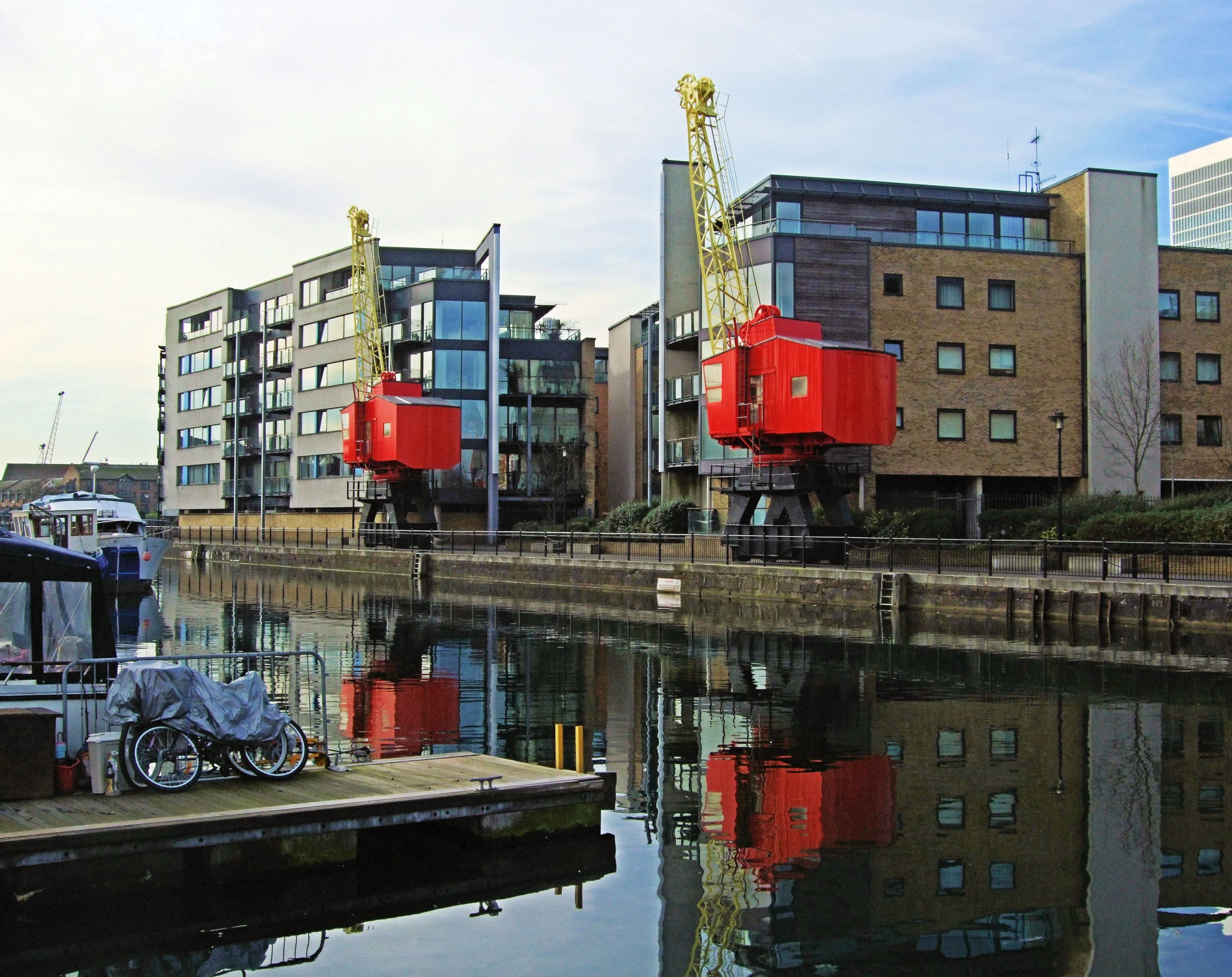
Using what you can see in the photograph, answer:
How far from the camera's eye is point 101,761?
10.1 meters

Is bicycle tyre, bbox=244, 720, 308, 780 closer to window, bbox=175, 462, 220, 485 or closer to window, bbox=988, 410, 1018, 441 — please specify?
window, bbox=988, 410, 1018, 441

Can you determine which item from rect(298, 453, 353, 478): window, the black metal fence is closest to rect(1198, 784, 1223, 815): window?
the black metal fence

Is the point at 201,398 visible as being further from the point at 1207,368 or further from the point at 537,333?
the point at 1207,368

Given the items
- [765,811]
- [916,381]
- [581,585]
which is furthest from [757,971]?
[916,381]

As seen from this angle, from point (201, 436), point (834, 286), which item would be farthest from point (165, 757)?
point (201, 436)

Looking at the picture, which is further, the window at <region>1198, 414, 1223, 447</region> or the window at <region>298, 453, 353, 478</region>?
the window at <region>298, 453, 353, 478</region>

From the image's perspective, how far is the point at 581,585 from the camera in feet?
143

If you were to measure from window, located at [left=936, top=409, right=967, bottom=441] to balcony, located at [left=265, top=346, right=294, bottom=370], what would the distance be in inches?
1767

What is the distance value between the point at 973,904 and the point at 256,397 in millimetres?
82008

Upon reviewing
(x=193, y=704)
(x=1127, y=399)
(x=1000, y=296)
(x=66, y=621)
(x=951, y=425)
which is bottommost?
(x=193, y=704)

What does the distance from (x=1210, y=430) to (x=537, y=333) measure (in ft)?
121

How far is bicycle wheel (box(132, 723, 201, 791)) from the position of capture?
33.5ft

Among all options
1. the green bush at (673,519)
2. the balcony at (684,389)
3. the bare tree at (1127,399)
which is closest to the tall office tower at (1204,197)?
the bare tree at (1127,399)

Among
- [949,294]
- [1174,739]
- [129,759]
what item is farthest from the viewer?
[949,294]
